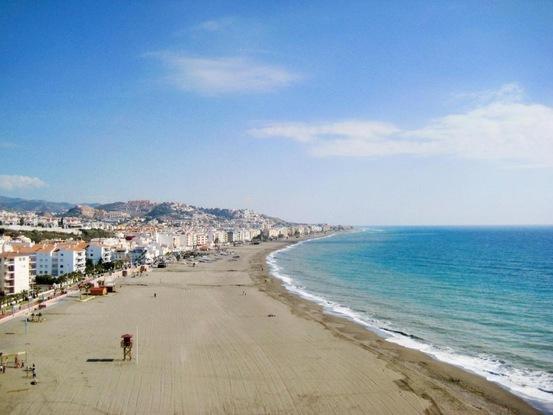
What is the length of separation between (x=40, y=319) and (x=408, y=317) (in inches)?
908

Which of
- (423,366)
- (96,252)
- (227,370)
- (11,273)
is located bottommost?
(423,366)

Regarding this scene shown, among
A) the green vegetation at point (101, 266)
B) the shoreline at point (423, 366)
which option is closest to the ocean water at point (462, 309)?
the shoreline at point (423, 366)

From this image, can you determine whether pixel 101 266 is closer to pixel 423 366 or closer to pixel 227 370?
pixel 227 370

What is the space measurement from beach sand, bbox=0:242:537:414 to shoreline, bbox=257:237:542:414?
0.21 ft

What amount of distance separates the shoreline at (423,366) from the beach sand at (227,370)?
6 centimetres

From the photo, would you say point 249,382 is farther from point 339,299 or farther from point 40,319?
point 339,299

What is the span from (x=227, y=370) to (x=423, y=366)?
27.5 feet

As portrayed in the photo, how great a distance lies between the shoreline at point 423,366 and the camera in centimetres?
1742

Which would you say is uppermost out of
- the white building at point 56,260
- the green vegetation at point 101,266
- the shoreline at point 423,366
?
the white building at point 56,260

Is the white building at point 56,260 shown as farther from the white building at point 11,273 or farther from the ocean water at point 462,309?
the ocean water at point 462,309

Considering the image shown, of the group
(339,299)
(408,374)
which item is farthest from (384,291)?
(408,374)

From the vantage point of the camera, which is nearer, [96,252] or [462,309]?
[462,309]

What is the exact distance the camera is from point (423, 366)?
20.9 metres

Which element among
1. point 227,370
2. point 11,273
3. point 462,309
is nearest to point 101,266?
point 11,273
